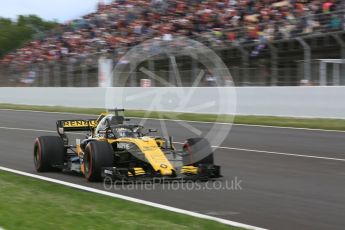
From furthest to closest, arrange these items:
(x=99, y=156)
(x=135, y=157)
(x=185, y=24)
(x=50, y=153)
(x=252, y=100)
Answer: (x=185, y=24) → (x=252, y=100) → (x=50, y=153) → (x=135, y=157) → (x=99, y=156)

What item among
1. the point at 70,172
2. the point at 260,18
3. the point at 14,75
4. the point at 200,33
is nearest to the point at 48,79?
the point at 14,75

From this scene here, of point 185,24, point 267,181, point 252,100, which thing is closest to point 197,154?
point 267,181

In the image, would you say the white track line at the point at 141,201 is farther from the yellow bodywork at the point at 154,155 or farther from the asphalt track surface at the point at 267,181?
the yellow bodywork at the point at 154,155

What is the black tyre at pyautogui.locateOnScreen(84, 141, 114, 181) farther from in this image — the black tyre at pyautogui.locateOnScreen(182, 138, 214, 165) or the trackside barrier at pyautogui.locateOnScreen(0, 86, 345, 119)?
the trackside barrier at pyautogui.locateOnScreen(0, 86, 345, 119)

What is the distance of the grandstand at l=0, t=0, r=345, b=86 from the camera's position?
18.9 meters

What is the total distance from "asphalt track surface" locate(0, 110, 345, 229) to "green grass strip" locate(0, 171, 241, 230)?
1.74 ft

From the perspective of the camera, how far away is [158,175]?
816 centimetres

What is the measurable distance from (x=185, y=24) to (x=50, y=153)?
1664cm

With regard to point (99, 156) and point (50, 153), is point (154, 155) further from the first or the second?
point (50, 153)

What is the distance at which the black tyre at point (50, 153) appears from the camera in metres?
9.66

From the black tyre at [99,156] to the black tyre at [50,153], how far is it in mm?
1477

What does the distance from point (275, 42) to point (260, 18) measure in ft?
6.10

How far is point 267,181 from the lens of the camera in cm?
859

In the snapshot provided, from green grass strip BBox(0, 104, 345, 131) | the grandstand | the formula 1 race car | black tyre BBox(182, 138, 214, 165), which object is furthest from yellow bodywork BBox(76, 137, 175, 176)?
the grandstand
